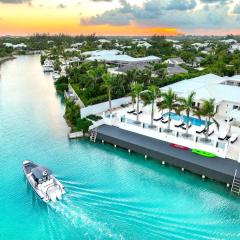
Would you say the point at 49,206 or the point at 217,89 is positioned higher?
the point at 217,89

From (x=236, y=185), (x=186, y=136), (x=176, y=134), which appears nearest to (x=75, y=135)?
(x=176, y=134)

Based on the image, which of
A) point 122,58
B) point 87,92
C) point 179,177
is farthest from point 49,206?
point 122,58

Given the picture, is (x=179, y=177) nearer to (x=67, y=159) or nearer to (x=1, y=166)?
(x=67, y=159)

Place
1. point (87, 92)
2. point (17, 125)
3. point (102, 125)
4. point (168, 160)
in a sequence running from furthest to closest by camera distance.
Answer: point (87, 92)
point (17, 125)
point (102, 125)
point (168, 160)

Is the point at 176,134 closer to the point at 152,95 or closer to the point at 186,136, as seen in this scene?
the point at 186,136

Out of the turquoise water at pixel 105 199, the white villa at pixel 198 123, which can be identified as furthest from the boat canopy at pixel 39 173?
the white villa at pixel 198 123

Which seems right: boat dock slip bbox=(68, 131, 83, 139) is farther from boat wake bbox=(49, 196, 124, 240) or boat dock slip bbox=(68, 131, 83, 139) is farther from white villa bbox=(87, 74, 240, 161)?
boat wake bbox=(49, 196, 124, 240)
